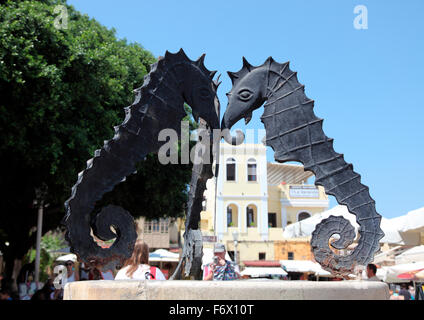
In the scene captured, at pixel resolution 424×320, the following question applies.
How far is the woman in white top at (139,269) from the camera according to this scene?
483 cm

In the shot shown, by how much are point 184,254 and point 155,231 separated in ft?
110

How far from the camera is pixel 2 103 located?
10.9 metres

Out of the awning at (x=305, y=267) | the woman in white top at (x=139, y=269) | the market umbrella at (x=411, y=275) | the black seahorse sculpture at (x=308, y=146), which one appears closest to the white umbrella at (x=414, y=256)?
the market umbrella at (x=411, y=275)

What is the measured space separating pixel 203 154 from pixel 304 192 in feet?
100

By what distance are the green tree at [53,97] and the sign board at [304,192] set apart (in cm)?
2159

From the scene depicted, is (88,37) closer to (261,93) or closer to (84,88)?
(84,88)

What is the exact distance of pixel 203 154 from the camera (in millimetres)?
5801

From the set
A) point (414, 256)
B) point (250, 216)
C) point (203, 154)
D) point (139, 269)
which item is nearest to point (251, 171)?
point (250, 216)

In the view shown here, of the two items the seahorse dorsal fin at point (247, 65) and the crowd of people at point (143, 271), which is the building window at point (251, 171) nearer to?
the crowd of people at point (143, 271)

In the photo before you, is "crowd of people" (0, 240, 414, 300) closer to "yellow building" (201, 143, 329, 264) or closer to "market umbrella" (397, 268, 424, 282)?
"market umbrella" (397, 268, 424, 282)

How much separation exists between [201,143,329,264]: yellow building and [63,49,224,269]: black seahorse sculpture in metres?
24.0

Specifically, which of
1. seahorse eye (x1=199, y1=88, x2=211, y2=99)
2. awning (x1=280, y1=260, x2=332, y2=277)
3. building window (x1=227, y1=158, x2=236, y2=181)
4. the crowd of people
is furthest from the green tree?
building window (x1=227, y1=158, x2=236, y2=181)

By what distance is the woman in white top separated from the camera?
4.83 meters
